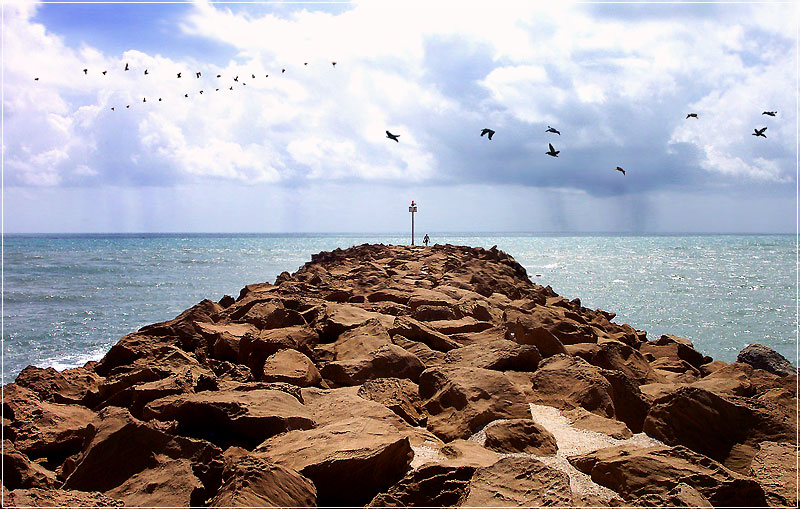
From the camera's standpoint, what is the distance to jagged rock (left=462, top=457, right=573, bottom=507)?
8.40ft

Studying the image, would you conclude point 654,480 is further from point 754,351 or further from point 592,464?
point 754,351

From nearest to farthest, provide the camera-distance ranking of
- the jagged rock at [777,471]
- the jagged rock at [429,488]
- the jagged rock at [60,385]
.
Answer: the jagged rock at [429,488] → the jagged rock at [777,471] → the jagged rock at [60,385]

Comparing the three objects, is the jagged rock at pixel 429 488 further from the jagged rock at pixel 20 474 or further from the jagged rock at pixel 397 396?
the jagged rock at pixel 20 474

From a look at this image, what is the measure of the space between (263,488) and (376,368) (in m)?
2.03

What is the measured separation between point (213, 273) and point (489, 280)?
22.3m

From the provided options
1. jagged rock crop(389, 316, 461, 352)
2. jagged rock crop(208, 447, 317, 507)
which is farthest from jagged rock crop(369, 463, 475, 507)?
jagged rock crop(389, 316, 461, 352)

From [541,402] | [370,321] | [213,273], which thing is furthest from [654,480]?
[213,273]

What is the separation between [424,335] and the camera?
Answer: 5.56 meters

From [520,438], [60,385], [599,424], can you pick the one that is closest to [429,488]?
[520,438]

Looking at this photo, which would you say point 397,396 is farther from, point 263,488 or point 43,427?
point 43,427

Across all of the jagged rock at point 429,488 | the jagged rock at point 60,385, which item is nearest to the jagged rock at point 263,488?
the jagged rock at point 429,488

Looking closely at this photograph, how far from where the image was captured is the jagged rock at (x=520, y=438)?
3.25 meters

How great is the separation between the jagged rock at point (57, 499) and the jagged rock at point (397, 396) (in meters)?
1.66

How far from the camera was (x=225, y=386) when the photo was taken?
395 cm
